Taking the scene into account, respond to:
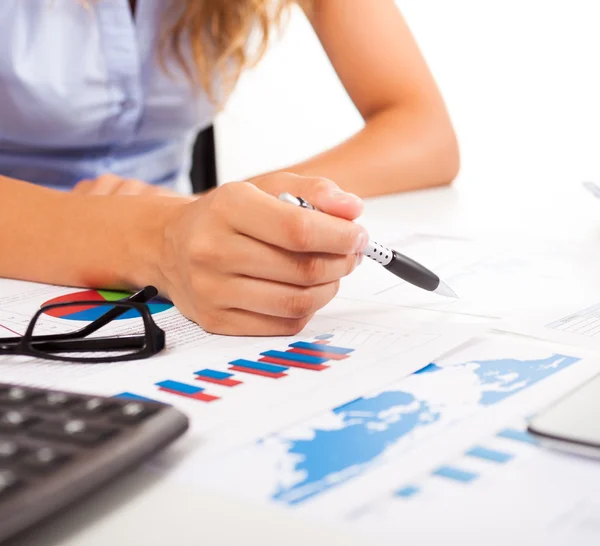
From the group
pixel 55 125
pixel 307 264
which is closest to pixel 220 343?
pixel 307 264

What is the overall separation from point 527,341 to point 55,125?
2.23 feet

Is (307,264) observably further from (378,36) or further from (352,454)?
(378,36)

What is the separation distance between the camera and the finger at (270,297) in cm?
46

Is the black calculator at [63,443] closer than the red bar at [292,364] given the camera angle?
Yes

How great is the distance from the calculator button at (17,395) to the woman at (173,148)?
162mm

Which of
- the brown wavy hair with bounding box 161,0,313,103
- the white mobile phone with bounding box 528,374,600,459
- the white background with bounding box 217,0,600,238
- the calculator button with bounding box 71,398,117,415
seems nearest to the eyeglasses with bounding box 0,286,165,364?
the calculator button with bounding box 71,398,117,415

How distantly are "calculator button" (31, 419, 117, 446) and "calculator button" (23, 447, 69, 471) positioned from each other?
0.01 meters

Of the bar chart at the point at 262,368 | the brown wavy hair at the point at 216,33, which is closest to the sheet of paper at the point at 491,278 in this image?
the bar chart at the point at 262,368

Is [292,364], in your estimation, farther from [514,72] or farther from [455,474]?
[514,72]

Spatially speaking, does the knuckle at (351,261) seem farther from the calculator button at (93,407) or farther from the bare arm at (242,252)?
the calculator button at (93,407)

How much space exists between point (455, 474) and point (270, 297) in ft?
0.64

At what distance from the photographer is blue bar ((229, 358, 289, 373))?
40 centimetres

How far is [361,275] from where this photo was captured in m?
0.60

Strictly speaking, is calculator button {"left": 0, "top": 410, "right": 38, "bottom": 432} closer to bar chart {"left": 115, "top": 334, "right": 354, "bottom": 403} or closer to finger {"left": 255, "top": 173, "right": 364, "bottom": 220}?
bar chart {"left": 115, "top": 334, "right": 354, "bottom": 403}
